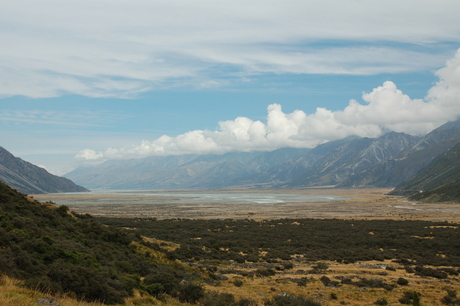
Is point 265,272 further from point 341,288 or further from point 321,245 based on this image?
point 321,245

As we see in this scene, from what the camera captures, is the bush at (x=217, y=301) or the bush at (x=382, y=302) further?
the bush at (x=382, y=302)

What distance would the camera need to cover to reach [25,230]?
17.4 metres

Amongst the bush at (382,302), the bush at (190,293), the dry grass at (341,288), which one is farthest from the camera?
the dry grass at (341,288)

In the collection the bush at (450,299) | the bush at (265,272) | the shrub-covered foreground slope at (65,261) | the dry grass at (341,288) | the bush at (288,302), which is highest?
the shrub-covered foreground slope at (65,261)

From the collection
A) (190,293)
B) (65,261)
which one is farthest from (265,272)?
(65,261)

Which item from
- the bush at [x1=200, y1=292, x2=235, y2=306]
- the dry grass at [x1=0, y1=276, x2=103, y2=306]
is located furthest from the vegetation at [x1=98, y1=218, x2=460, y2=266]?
the dry grass at [x1=0, y1=276, x2=103, y2=306]

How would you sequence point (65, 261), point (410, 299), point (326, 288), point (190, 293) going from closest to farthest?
point (65, 261) → point (190, 293) → point (410, 299) → point (326, 288)

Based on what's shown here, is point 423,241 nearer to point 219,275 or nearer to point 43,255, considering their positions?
point 219,275

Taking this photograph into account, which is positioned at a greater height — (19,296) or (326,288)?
(19,296)

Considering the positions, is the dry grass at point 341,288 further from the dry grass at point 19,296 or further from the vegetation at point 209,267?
the dry grass at point 19,296

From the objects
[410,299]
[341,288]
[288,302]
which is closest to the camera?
[288,302]

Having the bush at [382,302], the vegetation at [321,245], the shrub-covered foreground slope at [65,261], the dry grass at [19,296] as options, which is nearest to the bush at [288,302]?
the bush at [382,302]

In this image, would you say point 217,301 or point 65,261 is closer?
point 217,301

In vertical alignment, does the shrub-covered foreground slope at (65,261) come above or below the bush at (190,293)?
above
